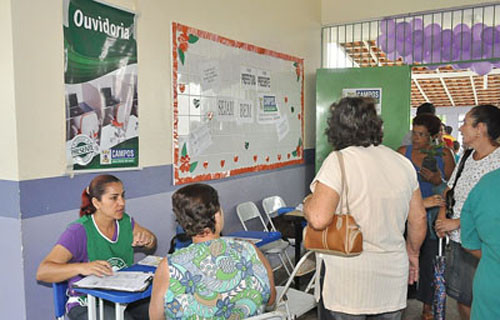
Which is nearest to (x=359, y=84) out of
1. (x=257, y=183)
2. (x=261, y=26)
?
(x=261, y=26)

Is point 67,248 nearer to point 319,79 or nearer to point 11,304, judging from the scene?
point 11,304

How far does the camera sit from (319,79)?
5496 millimetres

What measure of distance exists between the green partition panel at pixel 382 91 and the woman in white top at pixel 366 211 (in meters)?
3.47

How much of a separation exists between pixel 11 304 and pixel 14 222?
1.55 feet

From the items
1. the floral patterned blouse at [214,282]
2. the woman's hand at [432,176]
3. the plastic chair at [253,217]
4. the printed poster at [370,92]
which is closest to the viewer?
the floral patterned blouse at [214,282]

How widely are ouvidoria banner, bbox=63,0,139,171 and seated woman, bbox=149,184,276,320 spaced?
1.26 meters

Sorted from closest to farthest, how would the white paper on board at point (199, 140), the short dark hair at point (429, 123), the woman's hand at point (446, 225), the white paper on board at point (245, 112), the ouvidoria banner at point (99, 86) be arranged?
the woman's hand at point (446, 225) < the ouvidoria banner at point (99, 86) < the short dark hair at point (429, 123) < the white paper on board at point (199, 140) < the white paper on board at point (245, 112)

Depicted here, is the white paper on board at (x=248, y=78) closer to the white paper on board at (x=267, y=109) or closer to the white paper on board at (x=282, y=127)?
the white paper on board at (x=267, y=109)

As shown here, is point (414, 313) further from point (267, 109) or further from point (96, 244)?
point (96, 244)

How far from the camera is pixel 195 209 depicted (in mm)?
1635

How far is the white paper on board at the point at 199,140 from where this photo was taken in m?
3.57

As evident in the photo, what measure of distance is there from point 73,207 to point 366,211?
5.76 feet

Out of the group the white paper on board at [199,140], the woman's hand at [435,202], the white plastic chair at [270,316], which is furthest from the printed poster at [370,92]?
the white plastic chair at [270,316]

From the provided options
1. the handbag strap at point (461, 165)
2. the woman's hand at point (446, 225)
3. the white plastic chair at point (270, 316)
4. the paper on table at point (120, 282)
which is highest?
the handbag strap at point (461, 165)
